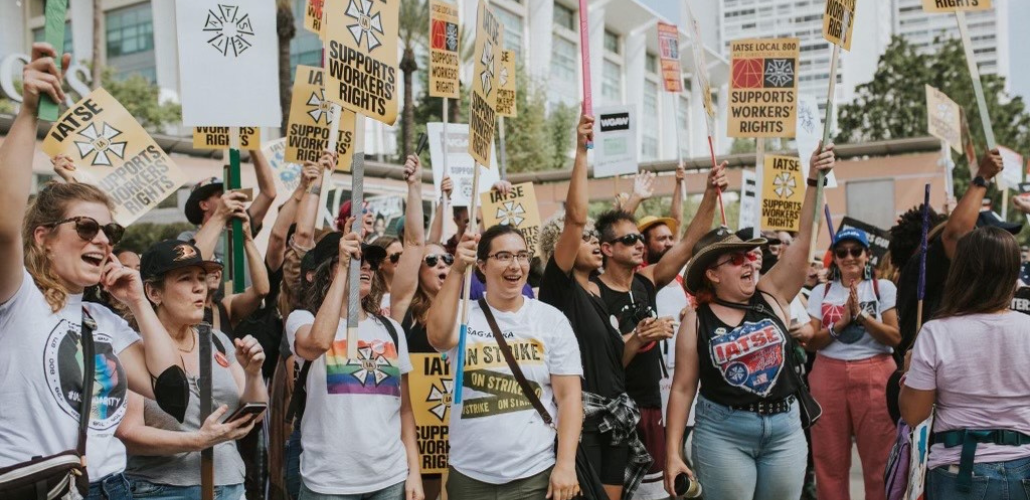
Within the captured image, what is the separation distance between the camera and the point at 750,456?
14.6 ft

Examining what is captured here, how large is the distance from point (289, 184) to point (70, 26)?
42.7m

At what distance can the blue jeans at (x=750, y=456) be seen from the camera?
173 inches

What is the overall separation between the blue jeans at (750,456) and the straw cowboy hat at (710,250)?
65 centimetres

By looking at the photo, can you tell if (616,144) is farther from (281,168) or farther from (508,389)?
(508,389)

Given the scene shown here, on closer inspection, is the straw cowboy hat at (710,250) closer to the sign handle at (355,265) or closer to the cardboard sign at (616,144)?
the sign handle at (355,265)

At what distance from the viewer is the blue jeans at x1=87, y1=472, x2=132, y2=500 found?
304 centimetres

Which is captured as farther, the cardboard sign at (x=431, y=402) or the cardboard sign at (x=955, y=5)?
the cardboard sign at (x=955, y=5)

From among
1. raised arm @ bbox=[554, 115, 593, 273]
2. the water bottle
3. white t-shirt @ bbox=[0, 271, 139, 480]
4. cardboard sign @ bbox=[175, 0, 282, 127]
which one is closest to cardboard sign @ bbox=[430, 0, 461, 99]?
cardboard sign @ bbox=[175, 0, 282, 127]

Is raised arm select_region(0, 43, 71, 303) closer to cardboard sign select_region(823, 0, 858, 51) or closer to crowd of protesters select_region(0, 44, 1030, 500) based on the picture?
crowd of protesters select_region(0, 44, 1030, 500)

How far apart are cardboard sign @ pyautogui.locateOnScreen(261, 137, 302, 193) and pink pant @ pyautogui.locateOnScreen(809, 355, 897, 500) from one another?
4803 mm

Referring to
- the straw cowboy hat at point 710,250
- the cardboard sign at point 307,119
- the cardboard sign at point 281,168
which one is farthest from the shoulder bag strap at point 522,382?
the cardboard sign at point 281,168

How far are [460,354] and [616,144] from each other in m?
5.31

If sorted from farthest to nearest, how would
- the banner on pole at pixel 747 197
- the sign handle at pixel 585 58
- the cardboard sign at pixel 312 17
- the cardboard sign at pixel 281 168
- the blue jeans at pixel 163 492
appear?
the banner on pole at pixel 747 197, the cardboard sign at pixel 281 168, the cardboard sign at pixel 312 17, the sign handle at pixel 585 58, the blue jeans at pixel 163 492

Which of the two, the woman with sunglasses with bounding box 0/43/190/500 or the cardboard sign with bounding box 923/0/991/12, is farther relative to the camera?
the cardboard sign with bounding box 923/0/991/12
